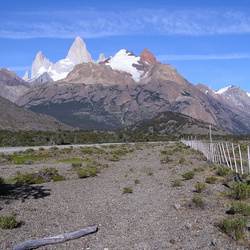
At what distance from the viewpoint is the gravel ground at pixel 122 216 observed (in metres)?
9.23

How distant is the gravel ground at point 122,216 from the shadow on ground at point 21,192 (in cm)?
5

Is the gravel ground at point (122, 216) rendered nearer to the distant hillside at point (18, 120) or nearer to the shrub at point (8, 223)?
the shrub at point (8, 223)

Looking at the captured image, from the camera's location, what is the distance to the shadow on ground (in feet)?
51.4

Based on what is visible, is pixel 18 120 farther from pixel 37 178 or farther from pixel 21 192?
pixel 21 192

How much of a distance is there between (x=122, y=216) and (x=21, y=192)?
7225 millimetres

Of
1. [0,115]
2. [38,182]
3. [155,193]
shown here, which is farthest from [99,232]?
[0,115]

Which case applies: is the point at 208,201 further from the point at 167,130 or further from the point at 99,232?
the point at 167,130

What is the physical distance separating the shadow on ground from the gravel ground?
0.05 m

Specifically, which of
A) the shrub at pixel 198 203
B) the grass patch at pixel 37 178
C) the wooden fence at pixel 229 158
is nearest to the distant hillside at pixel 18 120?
the wooden fence at pixel 229 158

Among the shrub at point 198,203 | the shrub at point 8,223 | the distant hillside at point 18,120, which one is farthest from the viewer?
the distant hillside at point 18,120

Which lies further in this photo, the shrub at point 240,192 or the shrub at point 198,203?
the shrub at point 240,192

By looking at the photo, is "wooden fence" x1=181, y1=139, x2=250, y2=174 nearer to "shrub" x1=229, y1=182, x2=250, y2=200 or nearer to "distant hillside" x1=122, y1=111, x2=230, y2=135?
"shrub" x1=229, y1=182, x2=250, y2=200

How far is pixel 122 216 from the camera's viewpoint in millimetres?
12188

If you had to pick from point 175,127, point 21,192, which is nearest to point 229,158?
point 21,192
